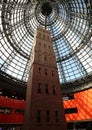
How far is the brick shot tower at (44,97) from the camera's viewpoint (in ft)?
73.1

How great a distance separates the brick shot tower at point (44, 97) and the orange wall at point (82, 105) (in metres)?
19.0

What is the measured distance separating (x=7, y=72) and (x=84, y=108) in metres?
23.7

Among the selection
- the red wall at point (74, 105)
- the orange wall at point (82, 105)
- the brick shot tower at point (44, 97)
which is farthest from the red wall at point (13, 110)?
the brick shot tower at point (44, 97)

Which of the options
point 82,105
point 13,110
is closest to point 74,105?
point 82,105

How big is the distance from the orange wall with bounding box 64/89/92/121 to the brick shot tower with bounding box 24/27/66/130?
62.5ft

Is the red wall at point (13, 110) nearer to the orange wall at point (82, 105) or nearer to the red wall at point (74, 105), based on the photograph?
the red wall at point (74, 105)

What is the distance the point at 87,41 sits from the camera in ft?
155

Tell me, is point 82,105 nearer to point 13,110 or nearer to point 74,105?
point 74,105

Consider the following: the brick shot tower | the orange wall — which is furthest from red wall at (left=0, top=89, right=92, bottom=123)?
the brick shot tower

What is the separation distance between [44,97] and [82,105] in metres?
23.6

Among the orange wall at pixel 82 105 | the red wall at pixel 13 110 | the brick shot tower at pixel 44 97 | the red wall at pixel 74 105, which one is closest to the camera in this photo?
the brick shot tower at pixel 44 97

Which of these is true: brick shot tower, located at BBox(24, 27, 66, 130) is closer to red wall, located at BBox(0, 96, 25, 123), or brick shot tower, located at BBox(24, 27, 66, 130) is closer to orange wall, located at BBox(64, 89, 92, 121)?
red wall, located at BBox(0, 96, 25, 123)

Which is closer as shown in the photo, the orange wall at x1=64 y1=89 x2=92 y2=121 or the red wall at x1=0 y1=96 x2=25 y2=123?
the red wall at x1=0 y1=96 x2=25 y2=123

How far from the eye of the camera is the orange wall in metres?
43.2
